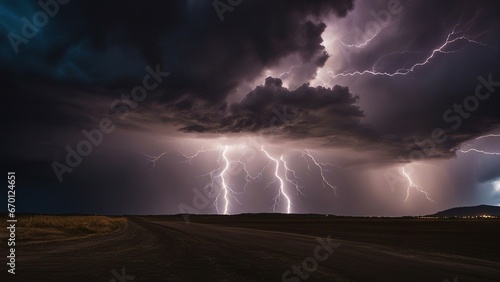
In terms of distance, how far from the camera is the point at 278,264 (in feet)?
38.9

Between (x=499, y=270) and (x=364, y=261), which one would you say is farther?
(x=364, y=261)

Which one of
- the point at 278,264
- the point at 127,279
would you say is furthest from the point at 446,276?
the point at 127,279

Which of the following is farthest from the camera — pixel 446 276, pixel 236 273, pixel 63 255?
pixel 63 255

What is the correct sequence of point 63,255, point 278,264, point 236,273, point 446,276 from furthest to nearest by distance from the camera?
point 63,255, point 278,264, point 446,276, point 236,273

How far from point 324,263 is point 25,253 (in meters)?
10.1

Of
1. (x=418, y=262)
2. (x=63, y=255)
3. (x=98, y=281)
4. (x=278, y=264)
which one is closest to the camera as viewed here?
(x=98, y=281)

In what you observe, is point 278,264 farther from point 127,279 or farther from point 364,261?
point 127,279

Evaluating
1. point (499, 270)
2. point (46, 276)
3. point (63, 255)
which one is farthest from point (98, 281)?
point (499, 270)

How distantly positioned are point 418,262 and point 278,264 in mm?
5510

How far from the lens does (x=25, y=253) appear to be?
13.1m

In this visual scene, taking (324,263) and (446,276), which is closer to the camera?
(446,276)

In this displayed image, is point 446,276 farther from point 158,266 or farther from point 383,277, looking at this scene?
point 158,266

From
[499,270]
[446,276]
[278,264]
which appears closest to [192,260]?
[278,264]

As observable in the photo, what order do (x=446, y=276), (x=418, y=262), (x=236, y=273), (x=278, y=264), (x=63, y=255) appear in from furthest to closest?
(x=418, y=262)
(x=63, y=255)
(x=278, y=264)
(x=446, y=276)
(x=236, y=273)
